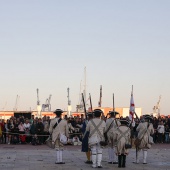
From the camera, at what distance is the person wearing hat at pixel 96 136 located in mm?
15053

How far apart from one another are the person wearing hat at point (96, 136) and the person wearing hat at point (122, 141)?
21.9 inches

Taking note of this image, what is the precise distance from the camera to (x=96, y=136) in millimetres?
15289

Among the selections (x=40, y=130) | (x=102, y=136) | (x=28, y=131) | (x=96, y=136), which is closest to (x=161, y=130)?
(x=40, y=130)

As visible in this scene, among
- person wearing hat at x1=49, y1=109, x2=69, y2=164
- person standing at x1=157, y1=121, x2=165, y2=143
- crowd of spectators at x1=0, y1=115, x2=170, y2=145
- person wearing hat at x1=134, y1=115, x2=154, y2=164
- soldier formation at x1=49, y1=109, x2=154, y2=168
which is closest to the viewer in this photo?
soldier formation at x1=49, y1=109, x2=154, y2=168

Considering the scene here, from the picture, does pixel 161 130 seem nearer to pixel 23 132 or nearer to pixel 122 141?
pixel 23 132

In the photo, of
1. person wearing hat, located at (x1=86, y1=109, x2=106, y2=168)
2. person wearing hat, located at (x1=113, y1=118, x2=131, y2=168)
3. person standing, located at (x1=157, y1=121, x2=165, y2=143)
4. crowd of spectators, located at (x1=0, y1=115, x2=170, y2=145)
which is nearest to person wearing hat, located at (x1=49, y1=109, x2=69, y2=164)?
person wearing hat, located at (x1=86, y1=109, x2=106, y2=168)

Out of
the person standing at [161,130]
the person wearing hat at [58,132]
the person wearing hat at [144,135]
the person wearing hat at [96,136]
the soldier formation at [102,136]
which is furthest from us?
the person standing at [161,130]

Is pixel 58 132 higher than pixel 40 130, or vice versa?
pixel 58 132

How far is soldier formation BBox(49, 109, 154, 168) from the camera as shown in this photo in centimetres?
1522

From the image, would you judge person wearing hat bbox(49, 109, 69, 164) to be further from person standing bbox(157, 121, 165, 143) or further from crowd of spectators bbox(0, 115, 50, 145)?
person standing bbox(157, 121, 165, 143)

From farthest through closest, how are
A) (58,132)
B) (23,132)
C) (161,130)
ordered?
(161,130) → (23,132) → (58,132)

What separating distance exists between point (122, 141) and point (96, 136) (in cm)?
92

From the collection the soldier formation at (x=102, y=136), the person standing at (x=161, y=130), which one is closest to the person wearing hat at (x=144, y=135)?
the soldier formation at (x=102, y=136)

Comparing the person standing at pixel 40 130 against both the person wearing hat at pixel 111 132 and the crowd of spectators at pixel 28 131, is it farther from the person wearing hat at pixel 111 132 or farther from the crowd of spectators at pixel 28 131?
the person wearing hat at pixel 111 132
